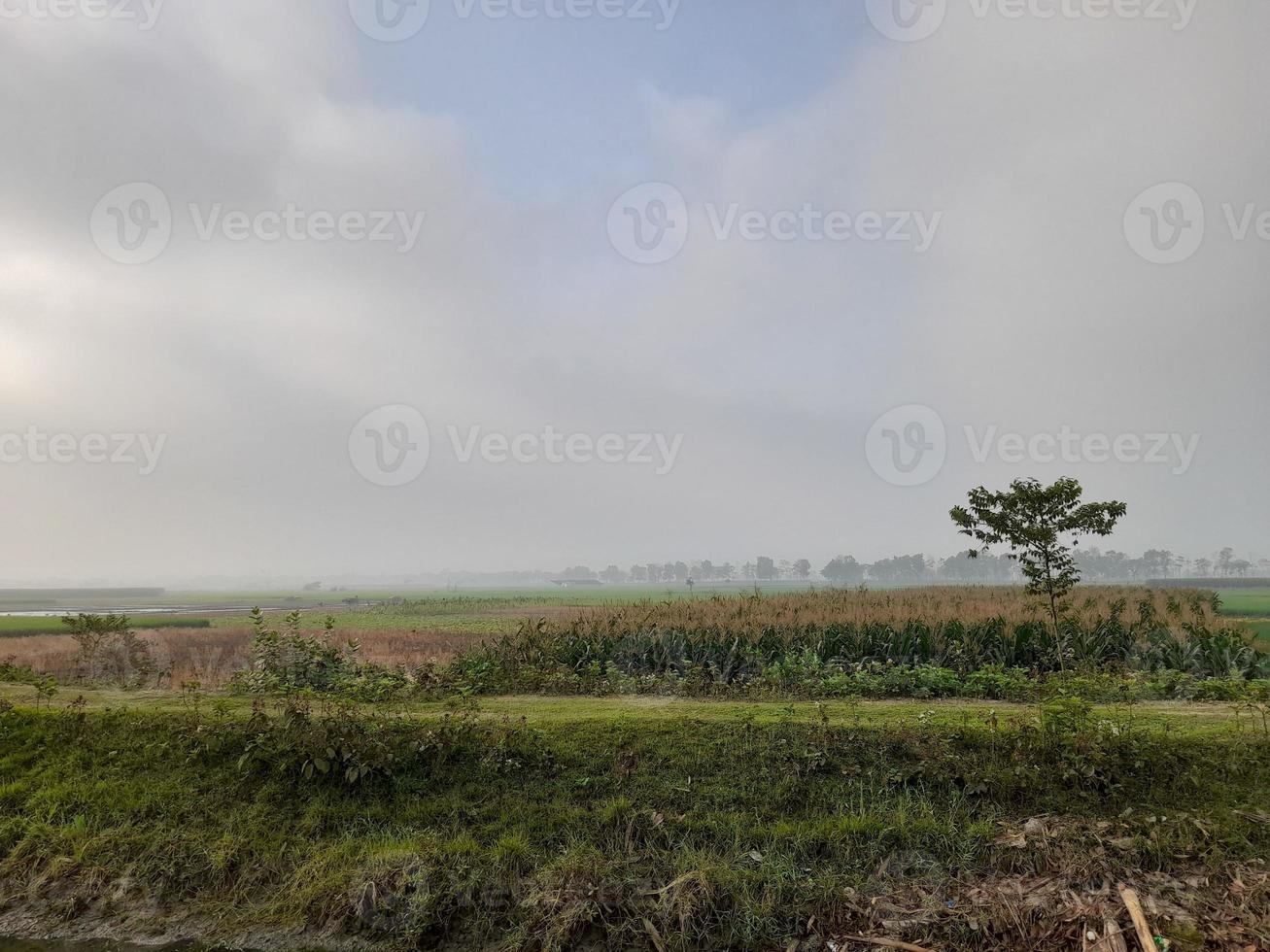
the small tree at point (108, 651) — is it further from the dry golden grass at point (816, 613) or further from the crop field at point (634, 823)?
the dry golden grass at point (816, 613)

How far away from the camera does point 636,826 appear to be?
719cm

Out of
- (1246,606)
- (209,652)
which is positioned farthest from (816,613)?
Answer: (1246,606)

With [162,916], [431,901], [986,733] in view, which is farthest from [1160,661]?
[162,916]

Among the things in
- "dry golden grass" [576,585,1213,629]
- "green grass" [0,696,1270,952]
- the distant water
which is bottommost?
the distant water

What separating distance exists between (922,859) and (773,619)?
11.2 meters

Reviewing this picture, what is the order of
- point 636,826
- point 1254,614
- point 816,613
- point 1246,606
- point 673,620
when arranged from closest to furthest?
point 636,826
point 816,613
point 673,620
point 1254,614
point 1246,606

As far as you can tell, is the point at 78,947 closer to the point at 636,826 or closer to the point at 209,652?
the point at 636,826

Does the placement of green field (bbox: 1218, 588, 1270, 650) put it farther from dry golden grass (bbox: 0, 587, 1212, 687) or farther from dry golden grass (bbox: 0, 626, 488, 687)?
dry golden grass (bbox: 0, 626, 488, 687)

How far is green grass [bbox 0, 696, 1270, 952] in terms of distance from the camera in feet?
20.6

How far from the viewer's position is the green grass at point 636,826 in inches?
247

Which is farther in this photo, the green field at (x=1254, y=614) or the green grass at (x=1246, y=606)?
the green grass at (x=1246, y=606)

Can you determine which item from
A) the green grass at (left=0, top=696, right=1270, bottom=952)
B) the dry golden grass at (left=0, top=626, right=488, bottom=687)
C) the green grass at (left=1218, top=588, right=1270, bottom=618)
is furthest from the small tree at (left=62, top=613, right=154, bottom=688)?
the green grass at (left=1218, top=588, right=1270, bottom=618)

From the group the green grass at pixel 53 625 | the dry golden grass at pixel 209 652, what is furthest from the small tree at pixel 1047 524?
the green grass at pixel 53 625

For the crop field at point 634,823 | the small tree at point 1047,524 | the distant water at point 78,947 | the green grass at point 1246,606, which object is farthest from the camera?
the green grass at point 1246,606
